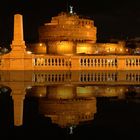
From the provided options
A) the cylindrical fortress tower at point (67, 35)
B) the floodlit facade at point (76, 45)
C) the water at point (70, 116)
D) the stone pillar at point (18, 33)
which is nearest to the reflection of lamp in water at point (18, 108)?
the water at point (70, 116)

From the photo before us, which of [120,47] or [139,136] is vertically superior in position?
[120,47]

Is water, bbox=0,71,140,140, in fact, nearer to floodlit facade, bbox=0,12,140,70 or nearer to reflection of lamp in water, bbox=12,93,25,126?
reflection of lamp in water, bbox=12,93,25,126

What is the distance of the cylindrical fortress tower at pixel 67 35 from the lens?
2933 inches

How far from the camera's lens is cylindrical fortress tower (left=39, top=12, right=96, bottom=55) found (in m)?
74.5

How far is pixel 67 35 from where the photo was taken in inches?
2970

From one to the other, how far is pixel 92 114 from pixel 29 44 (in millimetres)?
74029

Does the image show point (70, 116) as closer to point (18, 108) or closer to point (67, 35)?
point (18, 108)

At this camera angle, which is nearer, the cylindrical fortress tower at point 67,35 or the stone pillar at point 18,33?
the stone pillar at point 18,33

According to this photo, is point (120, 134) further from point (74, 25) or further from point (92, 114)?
point (74, 25)

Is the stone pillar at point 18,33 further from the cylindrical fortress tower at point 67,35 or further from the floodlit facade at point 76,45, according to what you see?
the cylindrical fortress tower at point 67,35

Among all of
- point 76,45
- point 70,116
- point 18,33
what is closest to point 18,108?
point 70,116

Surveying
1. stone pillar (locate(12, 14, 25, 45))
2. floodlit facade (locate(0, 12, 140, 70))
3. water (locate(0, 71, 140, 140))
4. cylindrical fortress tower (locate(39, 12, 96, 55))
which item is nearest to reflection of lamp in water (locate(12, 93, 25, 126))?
water (locate(0, 71, 140, 140))

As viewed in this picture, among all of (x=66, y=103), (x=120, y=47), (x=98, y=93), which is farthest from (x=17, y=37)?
(x=120, y=47)

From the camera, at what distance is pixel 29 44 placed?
267 ft
